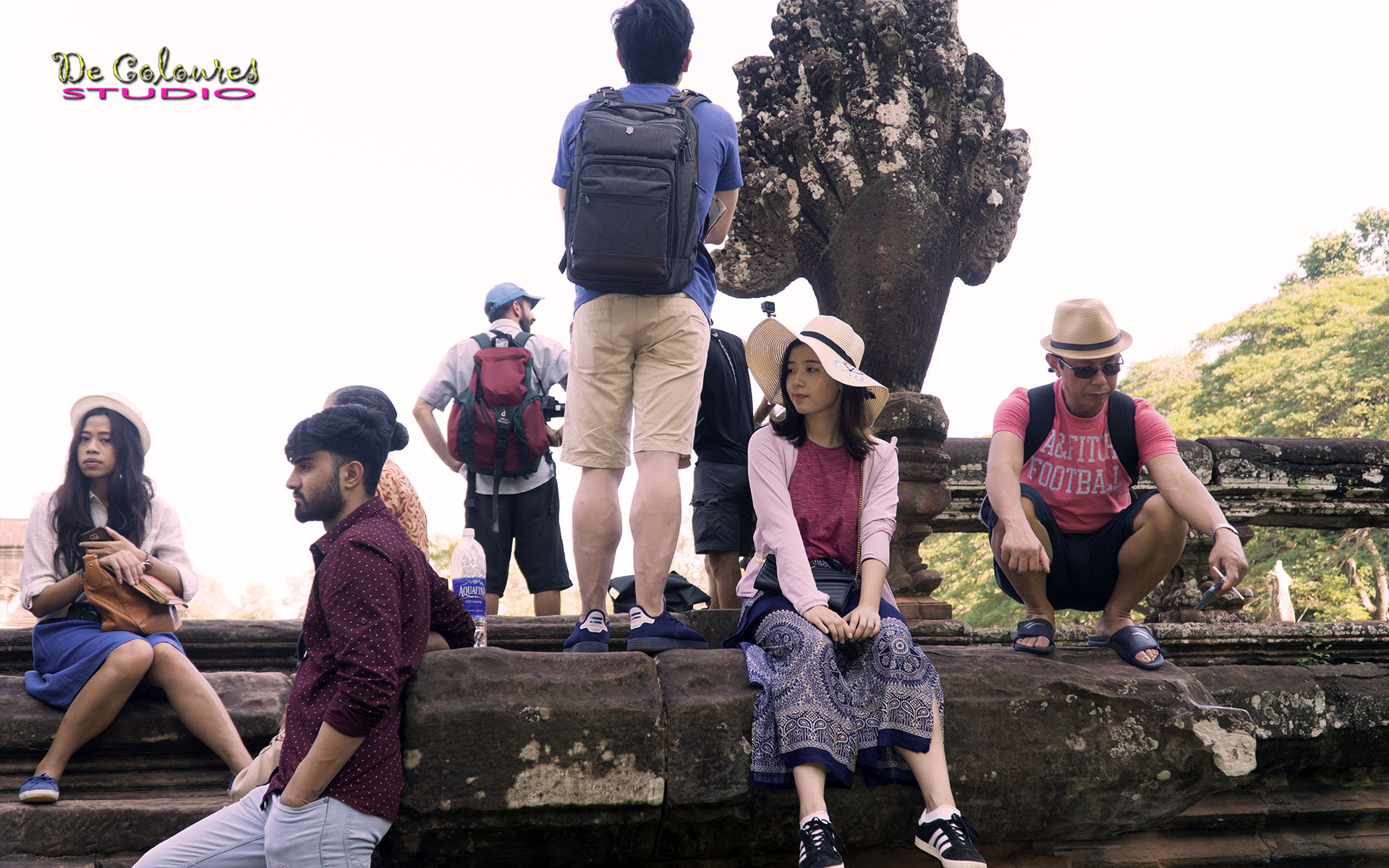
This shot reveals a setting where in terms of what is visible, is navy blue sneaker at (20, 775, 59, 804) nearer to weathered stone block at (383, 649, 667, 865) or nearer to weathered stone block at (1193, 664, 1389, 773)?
weathered stone block at (383, 649, 667, 865)

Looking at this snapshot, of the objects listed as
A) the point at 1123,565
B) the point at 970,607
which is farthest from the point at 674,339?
the point at 970,607

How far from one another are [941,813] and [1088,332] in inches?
61.6

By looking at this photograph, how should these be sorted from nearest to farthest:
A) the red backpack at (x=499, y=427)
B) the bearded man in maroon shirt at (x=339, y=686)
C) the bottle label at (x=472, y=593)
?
the bearded man in maroon shirt at (x=339, y=686) → the bottle label at (x=472, y=593) → the red backpack at (x=499, y=427)

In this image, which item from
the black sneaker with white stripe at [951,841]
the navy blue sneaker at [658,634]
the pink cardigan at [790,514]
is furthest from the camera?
the navy blue sneaker at [658,634]

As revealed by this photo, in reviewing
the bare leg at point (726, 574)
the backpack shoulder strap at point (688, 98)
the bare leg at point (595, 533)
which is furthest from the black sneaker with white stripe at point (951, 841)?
the backpack shoulder strap at point (688, 98)

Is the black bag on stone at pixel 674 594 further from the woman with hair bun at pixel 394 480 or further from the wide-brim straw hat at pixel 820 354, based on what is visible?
the wide-brim straw hat at pixel 820 354

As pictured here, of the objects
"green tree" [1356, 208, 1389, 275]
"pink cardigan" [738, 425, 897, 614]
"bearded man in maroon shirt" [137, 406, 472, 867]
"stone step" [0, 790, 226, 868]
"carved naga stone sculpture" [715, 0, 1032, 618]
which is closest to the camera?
"bearded man in maroon shirt" [137, 406, 472, 867]

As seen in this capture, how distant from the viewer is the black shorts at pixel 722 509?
3.74 meters

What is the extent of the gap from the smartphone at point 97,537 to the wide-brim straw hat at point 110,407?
351 mm

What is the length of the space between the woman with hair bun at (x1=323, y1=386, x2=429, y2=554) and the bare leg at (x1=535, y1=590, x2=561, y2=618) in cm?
80

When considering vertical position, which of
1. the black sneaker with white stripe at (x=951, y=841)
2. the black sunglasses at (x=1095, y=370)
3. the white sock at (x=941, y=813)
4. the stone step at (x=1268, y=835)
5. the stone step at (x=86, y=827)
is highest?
the black sunglasses at (x=1095, y=370)

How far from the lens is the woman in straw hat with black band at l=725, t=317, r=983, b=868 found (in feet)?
8.09

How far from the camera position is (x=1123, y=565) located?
10.4 feet

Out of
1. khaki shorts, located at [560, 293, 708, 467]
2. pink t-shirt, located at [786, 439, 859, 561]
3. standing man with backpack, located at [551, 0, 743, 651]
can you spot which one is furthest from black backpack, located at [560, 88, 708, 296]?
pink t-shirt, located at [786, 439, 859, 561]
